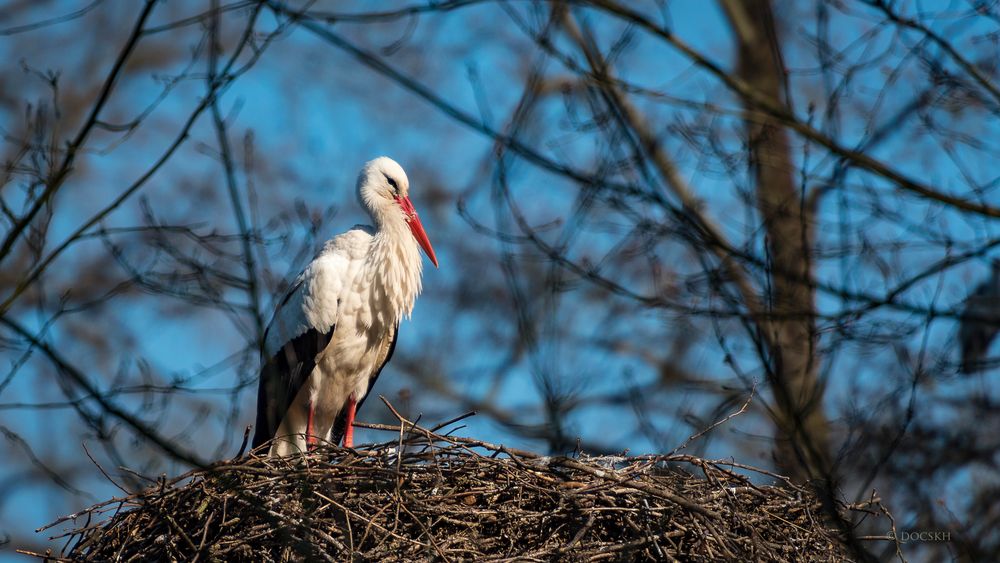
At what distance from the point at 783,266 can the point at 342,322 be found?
9.10ft

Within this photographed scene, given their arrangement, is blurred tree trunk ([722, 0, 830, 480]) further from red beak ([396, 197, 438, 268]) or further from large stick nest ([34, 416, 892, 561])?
red beak ([396, 197, 438, 268])

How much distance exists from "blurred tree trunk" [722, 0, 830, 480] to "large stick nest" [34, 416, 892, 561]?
1.14 ft

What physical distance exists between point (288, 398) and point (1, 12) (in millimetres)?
7737

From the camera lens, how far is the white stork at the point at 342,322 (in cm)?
634

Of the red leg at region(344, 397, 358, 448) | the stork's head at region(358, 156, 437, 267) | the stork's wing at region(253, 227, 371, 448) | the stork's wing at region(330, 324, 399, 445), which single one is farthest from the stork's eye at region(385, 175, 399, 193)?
the red leg at region(344, 397, 358, 448)

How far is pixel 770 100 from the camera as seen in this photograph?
18.9 ft

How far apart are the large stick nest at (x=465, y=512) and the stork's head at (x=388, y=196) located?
2.38m

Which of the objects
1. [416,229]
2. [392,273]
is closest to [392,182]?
[416,229]

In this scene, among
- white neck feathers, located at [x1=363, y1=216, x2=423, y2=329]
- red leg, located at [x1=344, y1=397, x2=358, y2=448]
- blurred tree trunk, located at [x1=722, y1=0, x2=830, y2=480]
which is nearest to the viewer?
blurred tree trunk, located at [x1=722, y1=0, x2=830, y2=480]

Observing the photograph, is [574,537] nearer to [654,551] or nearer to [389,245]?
[654,551]

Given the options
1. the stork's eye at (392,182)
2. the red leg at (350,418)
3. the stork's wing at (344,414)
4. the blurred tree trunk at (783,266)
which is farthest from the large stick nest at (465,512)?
the stork's eye at (392,182)

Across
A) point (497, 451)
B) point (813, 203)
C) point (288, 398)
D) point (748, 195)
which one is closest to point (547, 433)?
point (497, 451)

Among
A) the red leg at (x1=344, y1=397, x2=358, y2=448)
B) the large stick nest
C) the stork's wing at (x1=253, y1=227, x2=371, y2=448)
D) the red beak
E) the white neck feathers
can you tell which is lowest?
the large stick nest

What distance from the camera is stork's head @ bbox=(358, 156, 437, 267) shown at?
6840 millimetres
